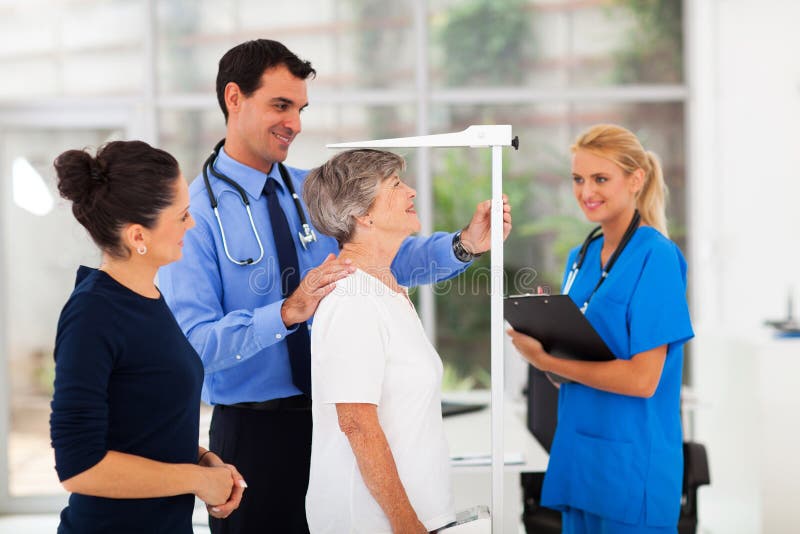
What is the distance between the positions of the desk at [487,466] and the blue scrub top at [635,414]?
276 mm

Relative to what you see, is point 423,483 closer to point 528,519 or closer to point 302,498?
point 302,498

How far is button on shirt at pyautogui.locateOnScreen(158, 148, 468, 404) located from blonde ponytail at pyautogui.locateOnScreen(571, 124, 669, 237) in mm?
493

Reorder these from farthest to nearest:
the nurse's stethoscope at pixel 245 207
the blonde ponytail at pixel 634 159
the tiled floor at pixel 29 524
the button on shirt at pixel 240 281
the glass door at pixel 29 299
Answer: the glass door at pixel 29 299, the tiled floor at pixel 29 524, the blonde ponytail at pixel 634 159, the nurse's stethoscope at pixel 245 207, the button on shirt at pixel 240 281

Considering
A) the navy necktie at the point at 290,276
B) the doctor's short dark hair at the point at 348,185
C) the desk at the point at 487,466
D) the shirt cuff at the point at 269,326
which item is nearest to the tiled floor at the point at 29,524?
the desk at the point at 487,466

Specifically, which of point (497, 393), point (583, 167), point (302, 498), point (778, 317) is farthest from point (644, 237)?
point (778, 317)

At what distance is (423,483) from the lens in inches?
56.2

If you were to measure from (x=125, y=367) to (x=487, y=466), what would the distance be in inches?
51.9

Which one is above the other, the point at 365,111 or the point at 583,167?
the point at 365,111

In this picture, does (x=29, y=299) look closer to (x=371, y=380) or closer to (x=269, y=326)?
(x=269, y=326)

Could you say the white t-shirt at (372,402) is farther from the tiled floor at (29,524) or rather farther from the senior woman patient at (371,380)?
the tiled floor at (29,524)

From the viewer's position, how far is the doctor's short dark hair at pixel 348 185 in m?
1.47

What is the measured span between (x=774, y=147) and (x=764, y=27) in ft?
2.02

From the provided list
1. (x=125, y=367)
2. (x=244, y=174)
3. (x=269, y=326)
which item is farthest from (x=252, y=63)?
(x=125, y=367)

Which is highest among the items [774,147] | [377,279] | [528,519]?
[774,147]
